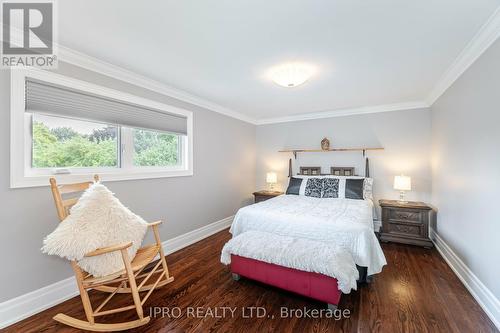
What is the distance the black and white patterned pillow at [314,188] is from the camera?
368 centimetres

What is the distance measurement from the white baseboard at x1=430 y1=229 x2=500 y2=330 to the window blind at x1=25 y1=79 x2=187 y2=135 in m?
3.66

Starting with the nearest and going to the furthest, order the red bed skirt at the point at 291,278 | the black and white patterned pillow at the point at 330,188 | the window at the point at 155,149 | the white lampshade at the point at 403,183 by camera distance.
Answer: the red bed skirt at the point at 291,278, the window at the point at 155,149, the white lampshade at the point at 403,183, the black and white patterned pillow at the point at 330,188

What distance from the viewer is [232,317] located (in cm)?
177

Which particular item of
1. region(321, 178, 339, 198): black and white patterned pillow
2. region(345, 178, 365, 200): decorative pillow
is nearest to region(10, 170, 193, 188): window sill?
region(321, 178, 339, 198): black and white patterned pillow

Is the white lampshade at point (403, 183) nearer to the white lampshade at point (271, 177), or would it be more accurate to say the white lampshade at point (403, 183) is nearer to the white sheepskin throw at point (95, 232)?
the white lampshade at point (271, 177)

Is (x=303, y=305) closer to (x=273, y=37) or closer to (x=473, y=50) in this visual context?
(x=273, y=37)

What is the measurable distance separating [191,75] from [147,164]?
1.28m

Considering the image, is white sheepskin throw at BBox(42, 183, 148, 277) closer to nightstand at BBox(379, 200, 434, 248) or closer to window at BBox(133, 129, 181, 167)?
window at BBox(133, 129, 181, 167)

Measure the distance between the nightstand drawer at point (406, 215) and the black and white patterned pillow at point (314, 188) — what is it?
1.09 m

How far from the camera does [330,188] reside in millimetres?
3635

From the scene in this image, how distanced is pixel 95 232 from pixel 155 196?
1.14 metres

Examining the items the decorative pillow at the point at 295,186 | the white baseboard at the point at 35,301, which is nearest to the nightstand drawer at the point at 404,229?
the decorative pillow at the point at 295,186

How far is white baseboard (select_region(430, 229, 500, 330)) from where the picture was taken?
1.70 metres

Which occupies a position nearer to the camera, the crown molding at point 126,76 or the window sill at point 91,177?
the window sill at point 91,177
